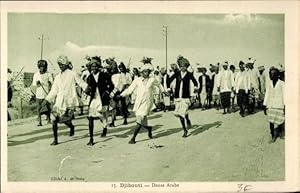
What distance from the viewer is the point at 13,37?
3.51 feet

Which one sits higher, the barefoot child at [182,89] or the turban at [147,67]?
the turban at [147,67]

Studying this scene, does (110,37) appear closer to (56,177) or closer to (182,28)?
(182,28)

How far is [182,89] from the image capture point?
109 cm

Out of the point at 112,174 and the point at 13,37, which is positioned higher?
the point at 13,37

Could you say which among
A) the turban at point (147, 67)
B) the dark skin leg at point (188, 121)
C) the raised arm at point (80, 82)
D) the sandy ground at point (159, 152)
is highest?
the turban at point (147, 67)

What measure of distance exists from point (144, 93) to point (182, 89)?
0.08 meters

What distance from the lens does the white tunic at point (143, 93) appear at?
108 cm

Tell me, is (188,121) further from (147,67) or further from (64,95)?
(64,95)

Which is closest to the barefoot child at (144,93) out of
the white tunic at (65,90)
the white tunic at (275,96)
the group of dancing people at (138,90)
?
the group of dancing people at (138,90)

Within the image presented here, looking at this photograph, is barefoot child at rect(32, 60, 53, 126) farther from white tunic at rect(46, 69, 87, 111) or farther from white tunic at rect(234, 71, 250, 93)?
white tunic at rect(234, 71, 250, 93)

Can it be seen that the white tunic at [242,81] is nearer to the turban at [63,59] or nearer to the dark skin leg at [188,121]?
the dark skin leg at [188,121]

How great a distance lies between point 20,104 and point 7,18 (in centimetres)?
18

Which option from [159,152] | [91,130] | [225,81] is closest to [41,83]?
[91,130]

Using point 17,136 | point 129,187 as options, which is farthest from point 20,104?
point 129,187
